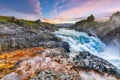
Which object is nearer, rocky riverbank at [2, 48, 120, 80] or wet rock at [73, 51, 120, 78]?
rocky riverbank at [2, 48, 120, 80]

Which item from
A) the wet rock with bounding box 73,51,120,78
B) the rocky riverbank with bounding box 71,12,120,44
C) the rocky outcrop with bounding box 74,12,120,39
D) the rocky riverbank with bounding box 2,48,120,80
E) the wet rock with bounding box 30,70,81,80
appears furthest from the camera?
the rocky outcrop with bounding box 74,12,120,39

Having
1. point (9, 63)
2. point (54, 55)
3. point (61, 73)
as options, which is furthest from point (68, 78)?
point (9, 63)

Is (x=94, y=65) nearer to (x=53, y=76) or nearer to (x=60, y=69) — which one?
(x=60, y=69)

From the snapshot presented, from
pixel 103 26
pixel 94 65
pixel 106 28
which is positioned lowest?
pixel 106 28

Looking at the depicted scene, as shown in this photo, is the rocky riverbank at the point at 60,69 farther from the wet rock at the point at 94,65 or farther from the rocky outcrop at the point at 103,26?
the rocky outcrop at the point at 103,26

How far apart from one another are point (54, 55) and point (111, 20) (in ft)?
229

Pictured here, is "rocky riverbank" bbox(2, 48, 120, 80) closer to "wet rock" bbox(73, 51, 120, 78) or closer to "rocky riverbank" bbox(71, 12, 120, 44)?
"wet rock" bbox(73, 51, 120, 78)

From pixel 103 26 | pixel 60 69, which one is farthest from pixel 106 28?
pixel 60 69

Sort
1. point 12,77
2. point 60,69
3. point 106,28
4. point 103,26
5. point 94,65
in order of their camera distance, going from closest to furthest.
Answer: point 12,77
point 60,69
point 94,65
point 106,28
point 103,26

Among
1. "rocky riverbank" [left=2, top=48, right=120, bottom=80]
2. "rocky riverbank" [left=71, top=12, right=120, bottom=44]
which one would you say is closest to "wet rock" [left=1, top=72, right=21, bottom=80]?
"rocky riverbank" [left=2, top=48, right=120, bottom=80]

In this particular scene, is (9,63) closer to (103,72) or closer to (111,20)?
(103,72)

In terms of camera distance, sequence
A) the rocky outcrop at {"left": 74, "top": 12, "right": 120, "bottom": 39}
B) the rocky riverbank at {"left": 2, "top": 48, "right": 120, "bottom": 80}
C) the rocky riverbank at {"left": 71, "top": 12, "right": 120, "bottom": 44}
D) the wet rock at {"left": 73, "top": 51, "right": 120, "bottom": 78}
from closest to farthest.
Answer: the rocky riverbank at {"left": 2, "top": 48, "right": 120, "bottom": 80}, the wet rock at {"left": 73, "top": 51, "right": 120, "bottom": 78}, the rocky riverbank at {"left": 71, "top": 12, "right": 120, "bottom": 44}, the rocky outcrop at {"left": 74, "top": 12, "right": 120, "bottom": 39}

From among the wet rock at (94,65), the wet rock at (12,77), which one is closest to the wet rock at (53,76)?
the wet rock at (12,77)

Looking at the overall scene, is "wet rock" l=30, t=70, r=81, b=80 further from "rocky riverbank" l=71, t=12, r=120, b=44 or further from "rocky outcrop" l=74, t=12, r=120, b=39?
"rocky outcrop" l=74, t=12, r=120, b=39
